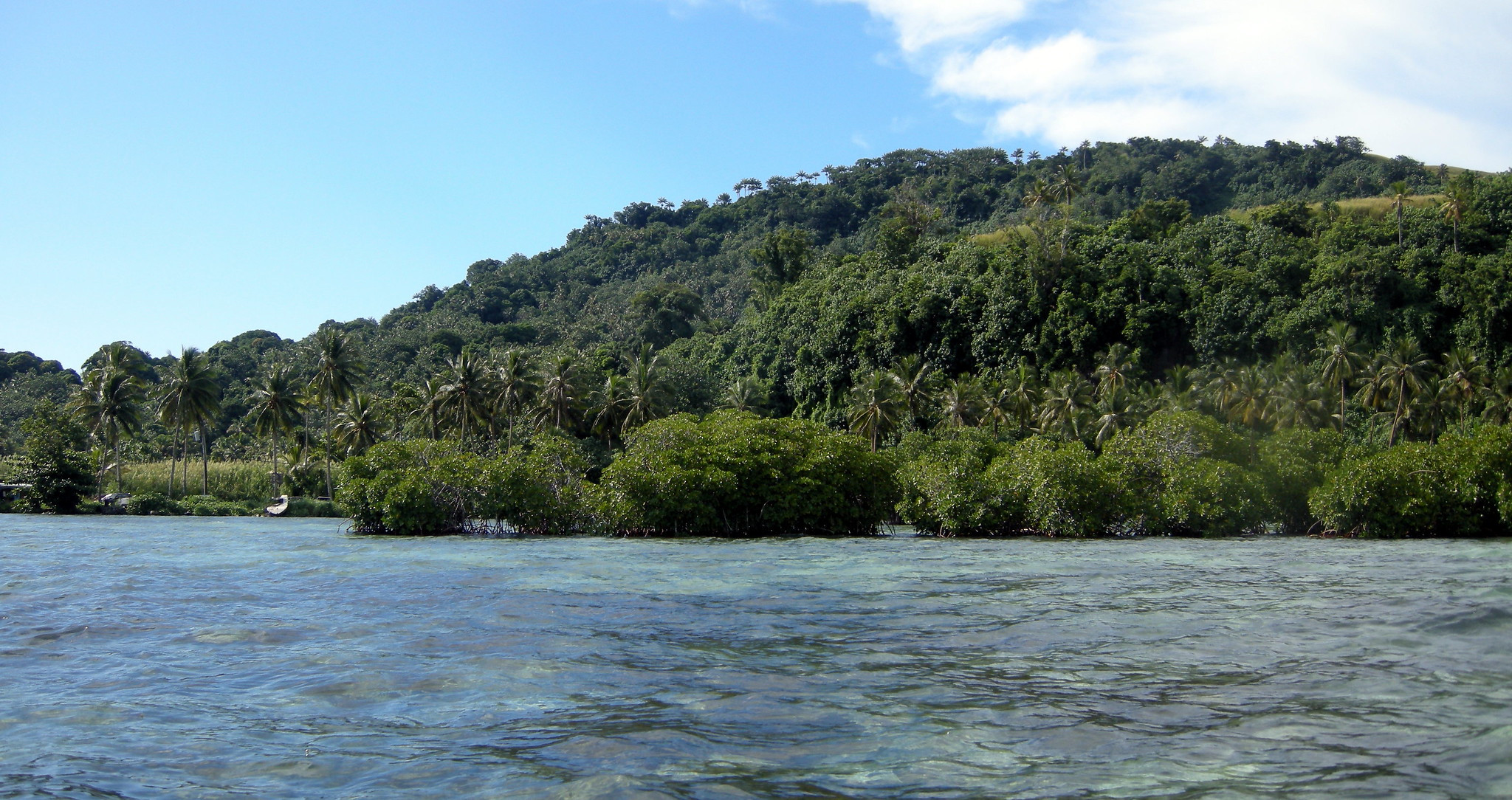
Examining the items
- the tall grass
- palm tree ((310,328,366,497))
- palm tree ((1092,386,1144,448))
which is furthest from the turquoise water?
the tall grass

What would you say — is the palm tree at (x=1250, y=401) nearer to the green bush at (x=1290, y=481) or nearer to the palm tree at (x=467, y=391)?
the green bush at (x=1290, y=481)

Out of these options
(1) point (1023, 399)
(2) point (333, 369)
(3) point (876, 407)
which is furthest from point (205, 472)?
(1) point (1023, 399)

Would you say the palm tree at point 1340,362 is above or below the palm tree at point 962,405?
above

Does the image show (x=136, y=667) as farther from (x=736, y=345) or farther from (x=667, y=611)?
(x=736, y=345)

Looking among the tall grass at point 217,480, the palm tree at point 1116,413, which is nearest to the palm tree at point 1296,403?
the palm tree at point 1116,413

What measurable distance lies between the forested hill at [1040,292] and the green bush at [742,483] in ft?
104

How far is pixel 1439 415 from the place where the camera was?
59281 millimetres

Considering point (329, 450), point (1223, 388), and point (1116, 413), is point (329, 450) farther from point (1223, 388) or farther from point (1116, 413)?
point (1223, 388)

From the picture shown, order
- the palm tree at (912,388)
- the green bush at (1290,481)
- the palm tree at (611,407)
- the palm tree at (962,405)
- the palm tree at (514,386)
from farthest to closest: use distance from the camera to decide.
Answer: the palm tree at (912,388) < the palm tree at (611,407) < the palm tree at (514,386) < the palm tree at (962,405) < the green bush at (1290,481)

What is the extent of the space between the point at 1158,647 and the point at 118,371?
69429mm

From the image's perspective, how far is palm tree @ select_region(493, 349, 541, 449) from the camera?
64.6 meters

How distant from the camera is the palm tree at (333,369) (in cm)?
6756

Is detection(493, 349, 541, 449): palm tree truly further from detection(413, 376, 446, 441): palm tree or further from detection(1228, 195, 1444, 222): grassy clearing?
detection(1228, 195, 1444, 222): grassy clearing

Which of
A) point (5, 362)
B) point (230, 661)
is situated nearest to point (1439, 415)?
point (230, 661)
